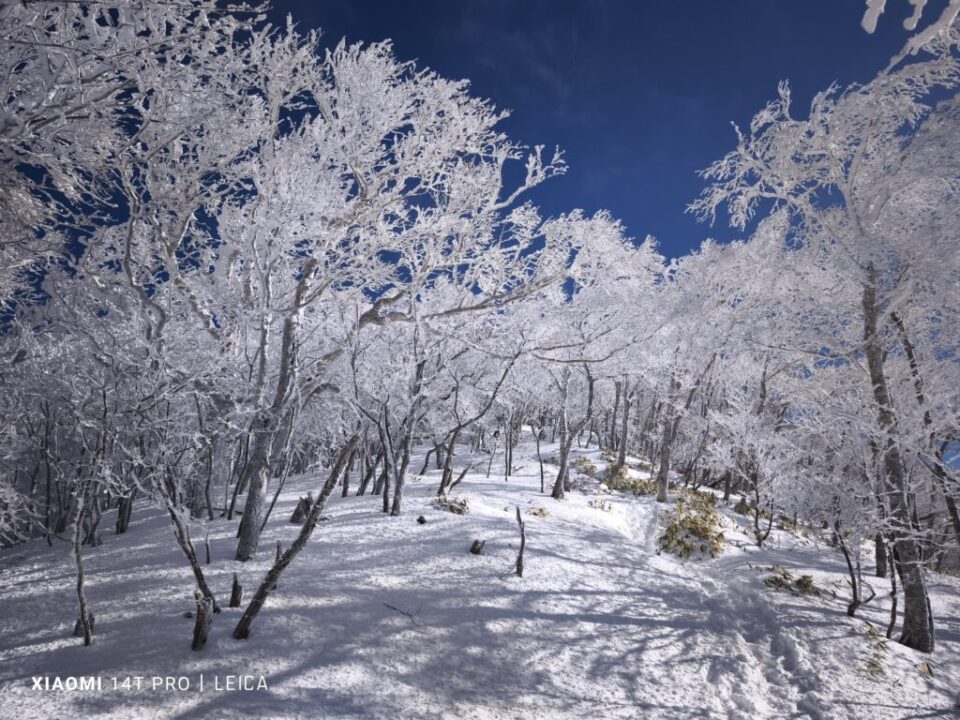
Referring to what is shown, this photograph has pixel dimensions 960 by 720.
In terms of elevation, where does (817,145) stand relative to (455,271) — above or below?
above

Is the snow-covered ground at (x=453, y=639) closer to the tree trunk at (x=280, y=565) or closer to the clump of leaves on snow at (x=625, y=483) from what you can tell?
the tree trunk at (x=280, y=565)

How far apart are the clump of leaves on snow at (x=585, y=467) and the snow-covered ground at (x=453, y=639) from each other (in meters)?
10.5

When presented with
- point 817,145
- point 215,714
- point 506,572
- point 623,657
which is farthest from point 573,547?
point 817,145

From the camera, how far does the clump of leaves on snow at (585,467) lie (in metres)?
19.8

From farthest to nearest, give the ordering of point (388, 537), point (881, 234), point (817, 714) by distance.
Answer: point (388, 537) → point (881, 234) → point (817, 714)

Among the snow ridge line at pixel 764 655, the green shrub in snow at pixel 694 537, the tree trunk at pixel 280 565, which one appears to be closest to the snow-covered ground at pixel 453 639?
the snow ridge line at pixel 764 655

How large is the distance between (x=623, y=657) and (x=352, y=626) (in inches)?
139

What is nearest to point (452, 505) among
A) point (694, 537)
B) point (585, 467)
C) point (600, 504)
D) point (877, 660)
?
point (600, 504)

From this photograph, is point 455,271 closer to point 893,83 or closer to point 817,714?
point 893,83

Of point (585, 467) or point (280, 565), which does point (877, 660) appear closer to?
point (280, 565)

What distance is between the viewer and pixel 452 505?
10.9 m

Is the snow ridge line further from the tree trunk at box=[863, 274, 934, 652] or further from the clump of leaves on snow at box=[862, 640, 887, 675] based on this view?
the tree trunk at box=[863, 274, 934, 652]

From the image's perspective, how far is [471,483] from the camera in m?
16.2

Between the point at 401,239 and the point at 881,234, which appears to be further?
the point at 401,239
